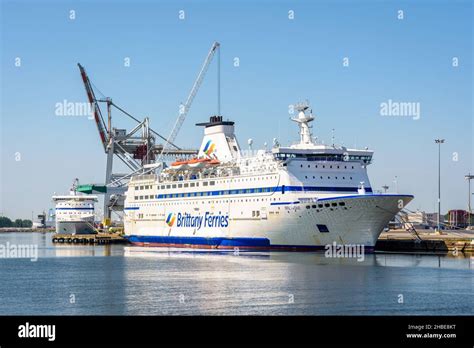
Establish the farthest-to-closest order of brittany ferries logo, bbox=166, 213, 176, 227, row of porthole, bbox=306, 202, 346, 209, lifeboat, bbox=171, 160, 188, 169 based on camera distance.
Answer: brittany ferries logo, bbox=166, 213, 176, 227, lifeboat, bbox=171, 160, 188, 169, row of porthole, bbox=306, 202, 346, 209

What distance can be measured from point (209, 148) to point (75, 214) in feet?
176

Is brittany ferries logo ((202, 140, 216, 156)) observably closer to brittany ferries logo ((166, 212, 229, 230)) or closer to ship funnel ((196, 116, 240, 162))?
ship funnel ((196, 116, 240, 162))

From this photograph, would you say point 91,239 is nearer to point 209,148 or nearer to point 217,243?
point 209,148

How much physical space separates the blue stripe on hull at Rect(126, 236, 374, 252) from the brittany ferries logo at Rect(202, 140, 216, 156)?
9.04 m

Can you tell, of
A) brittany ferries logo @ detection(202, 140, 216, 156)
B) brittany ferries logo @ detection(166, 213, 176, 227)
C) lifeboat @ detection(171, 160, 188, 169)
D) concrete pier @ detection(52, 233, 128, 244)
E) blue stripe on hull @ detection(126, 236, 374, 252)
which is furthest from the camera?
concrete pier @ detection(52, 233, 128, 244)

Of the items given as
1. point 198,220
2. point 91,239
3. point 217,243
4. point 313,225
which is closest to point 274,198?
point 313,225

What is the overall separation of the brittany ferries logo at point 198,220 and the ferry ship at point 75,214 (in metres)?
46.8

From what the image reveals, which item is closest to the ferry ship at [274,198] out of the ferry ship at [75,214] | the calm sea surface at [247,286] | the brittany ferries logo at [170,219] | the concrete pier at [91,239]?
the brittany ferries logo at [170,219]

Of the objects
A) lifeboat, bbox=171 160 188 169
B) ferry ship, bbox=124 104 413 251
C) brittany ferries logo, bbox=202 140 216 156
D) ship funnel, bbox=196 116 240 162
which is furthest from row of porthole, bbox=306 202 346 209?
lifeboat, bbox=171 160 188 169

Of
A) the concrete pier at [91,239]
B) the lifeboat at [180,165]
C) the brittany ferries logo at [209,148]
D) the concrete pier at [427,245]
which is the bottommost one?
the concrete pier at [91,239]

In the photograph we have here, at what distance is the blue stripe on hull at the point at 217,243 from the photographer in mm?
64312

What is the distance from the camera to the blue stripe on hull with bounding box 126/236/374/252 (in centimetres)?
6431

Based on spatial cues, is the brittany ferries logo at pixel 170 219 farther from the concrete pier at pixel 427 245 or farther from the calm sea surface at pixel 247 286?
the concrete pier at pixel 427 245
